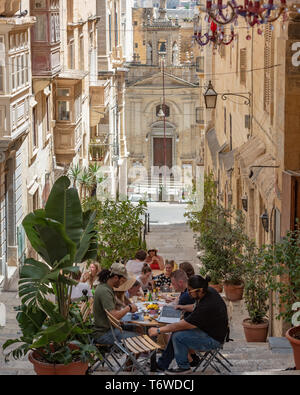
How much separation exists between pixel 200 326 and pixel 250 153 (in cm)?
714

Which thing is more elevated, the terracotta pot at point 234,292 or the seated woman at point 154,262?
the seated woman at point 154,262

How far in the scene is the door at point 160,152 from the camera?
72.2 meters

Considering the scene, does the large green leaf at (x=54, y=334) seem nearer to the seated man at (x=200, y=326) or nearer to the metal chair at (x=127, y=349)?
the metal chair at (x=127, y=349)

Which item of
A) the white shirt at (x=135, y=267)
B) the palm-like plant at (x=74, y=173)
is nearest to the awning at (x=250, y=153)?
the white shirt at (x=135, y=267)

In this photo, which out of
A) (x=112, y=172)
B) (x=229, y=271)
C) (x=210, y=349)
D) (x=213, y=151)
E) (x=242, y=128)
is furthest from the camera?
Result: (x=112, y=172)

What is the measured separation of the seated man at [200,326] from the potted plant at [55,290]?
99cm

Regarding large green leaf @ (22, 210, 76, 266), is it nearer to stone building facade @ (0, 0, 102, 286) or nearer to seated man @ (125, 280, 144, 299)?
seated man @ (125, 280, 144, 299)

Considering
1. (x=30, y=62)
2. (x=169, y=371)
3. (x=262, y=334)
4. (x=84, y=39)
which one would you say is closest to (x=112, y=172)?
(x=84, y=39)

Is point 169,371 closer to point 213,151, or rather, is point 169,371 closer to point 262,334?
point 262,334

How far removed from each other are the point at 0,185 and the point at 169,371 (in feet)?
31.3

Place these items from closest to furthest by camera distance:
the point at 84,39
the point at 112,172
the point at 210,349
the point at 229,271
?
the point at 210,349 < the point at 229,271 < the point at 84,39 < the point at 112,172

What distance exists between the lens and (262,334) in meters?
12.4

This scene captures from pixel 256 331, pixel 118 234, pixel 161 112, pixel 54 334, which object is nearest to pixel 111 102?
pixel 161 112
